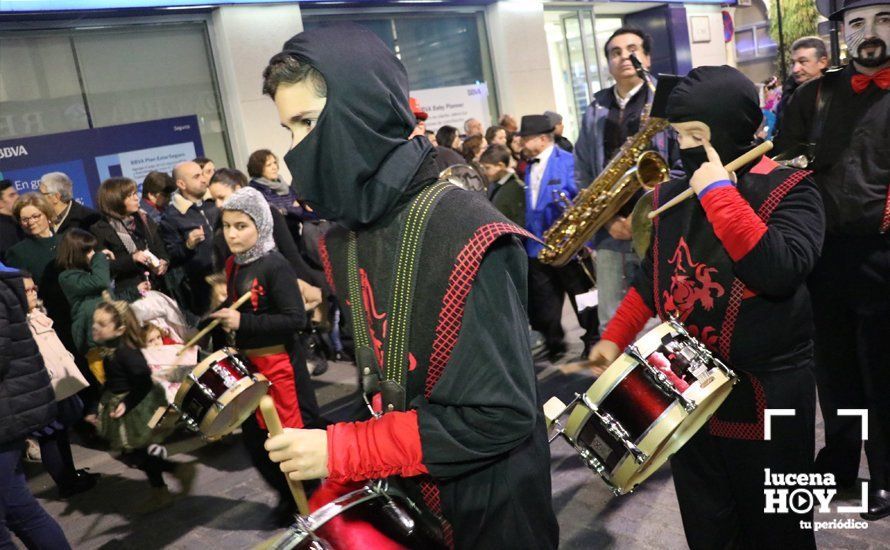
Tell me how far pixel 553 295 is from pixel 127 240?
3.68 m

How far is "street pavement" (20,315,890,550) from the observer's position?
11.7 feet

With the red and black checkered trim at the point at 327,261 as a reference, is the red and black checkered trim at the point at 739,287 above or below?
below

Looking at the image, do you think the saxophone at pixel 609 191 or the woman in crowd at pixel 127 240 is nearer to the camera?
the saxophone at pixel 609 191

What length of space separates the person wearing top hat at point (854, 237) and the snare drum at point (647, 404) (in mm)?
1307

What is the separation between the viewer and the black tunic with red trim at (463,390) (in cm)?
154

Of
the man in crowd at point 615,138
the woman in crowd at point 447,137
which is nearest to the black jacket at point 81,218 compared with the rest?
the man in crowd at point 615,138

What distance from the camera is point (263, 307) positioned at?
4234 millimetres

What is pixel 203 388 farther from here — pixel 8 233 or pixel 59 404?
pixel 8 233

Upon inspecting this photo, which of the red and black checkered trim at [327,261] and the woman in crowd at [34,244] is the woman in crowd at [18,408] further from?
the woman in crowd at [34,244]

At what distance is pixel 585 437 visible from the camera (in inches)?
95.9

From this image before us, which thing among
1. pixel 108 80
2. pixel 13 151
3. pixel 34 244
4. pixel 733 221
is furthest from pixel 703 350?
pixel 108 80

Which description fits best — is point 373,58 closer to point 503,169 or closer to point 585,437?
point 585,437

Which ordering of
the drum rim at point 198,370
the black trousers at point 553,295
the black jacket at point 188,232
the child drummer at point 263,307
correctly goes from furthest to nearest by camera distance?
the black jacket at point 188,232
the black trousers at point 553,295
the child drummer at point 263,307
the drum rim at point 198,370

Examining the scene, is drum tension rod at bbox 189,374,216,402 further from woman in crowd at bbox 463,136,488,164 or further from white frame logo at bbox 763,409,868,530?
woman in crowd at bbox 463,136,488,164
